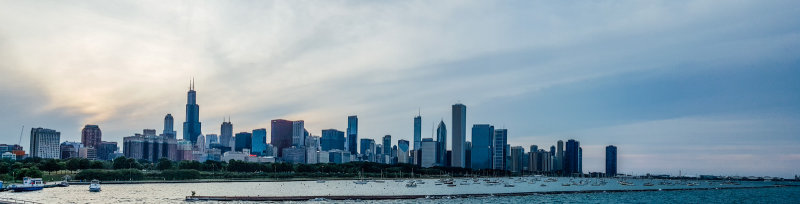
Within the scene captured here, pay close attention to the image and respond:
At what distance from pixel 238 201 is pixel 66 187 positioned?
71.2 meters

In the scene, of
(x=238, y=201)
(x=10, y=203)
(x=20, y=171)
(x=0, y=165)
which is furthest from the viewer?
(x=0, y=165)

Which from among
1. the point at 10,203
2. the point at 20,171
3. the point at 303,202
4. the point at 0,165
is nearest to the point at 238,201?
the point at 303,202

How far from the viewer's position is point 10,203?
3073 inches

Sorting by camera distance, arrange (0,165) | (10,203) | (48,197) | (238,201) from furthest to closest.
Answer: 1. (0,165)
2. (48,197)
3. (238,201)
4. (10,203)

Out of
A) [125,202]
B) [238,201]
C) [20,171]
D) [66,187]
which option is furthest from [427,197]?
[20,171]

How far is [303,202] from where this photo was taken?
103750mm

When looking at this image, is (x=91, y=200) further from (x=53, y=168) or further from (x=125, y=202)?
(x=53, y=168)

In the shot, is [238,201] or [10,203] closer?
[10,203]

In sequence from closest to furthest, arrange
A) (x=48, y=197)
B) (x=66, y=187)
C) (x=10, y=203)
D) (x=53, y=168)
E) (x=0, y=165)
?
(x=10, y=203), (x=48, y=197), (x=66, y=187), (x=0, y=165), (x=53, y=168)

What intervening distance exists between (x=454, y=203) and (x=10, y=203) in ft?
222

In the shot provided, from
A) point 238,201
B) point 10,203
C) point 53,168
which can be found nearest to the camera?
point 10,203

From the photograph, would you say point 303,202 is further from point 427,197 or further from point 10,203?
point 10,203

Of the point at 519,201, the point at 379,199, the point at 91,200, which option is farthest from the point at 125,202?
the point at 519,201

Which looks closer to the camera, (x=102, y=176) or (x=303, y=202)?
(x=303, y=202)
